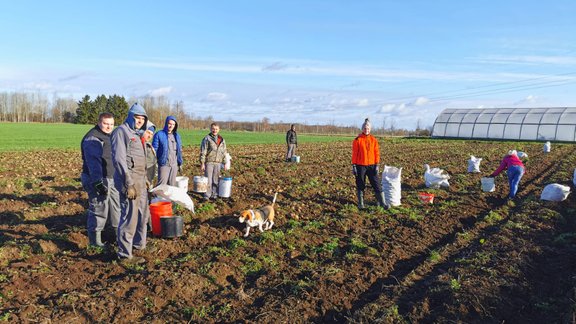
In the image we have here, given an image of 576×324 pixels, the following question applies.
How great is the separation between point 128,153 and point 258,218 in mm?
2377

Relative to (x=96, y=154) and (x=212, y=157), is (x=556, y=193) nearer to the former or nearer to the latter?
(x=212, y=157)

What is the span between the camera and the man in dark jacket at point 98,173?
590 cm

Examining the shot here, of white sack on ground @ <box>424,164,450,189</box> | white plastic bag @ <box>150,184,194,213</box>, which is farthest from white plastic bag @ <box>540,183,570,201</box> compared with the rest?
white plastic bag @ <box>150,184,194,213</box>

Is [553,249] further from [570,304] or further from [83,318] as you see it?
[83,318]

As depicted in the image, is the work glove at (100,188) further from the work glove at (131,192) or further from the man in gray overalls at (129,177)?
the work glove at (131,192)

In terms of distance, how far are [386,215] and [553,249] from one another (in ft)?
9.57

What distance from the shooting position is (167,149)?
7711 millimetres

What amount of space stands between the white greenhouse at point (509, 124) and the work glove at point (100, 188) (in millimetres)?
45123

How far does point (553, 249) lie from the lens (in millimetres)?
6449

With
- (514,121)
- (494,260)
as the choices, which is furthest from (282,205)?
(514,121)

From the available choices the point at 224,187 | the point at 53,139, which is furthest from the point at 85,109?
the point at 224,187

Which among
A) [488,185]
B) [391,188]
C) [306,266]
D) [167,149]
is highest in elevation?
[167,149]

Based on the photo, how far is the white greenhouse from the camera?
136 ft

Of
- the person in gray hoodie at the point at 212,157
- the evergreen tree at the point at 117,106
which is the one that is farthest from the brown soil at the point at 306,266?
the evergreen tree at the point at 117,106
